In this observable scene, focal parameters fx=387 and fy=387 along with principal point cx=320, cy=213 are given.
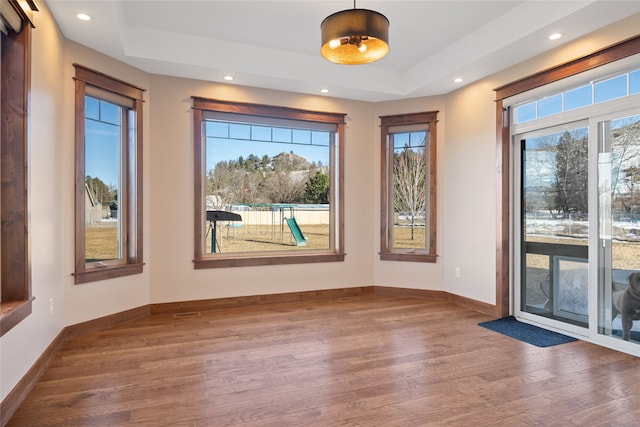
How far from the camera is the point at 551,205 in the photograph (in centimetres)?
391

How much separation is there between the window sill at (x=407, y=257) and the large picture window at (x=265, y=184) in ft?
2.17

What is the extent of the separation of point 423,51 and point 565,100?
5.13 feet

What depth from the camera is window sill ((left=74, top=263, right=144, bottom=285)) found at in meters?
3.63

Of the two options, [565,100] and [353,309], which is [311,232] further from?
[565,100]

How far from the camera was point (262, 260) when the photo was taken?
16.0ft

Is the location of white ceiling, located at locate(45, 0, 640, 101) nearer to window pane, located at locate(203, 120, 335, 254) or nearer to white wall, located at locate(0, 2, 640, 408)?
white wall, located at locate(0, 2, 640, 408)

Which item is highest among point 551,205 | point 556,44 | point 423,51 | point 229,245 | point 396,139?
point 423,51

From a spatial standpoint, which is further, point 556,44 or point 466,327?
point 466,327

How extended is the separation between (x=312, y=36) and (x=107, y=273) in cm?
320

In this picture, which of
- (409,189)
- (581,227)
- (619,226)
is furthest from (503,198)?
(409,189)

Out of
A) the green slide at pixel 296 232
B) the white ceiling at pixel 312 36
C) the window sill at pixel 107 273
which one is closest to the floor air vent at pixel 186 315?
the window sill at pixel 107 273

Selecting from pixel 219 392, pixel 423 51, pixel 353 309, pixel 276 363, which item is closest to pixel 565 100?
pixel 423 51

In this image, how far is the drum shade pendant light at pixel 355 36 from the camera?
2498mm

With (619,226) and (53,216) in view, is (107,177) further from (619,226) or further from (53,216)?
(619,226)
